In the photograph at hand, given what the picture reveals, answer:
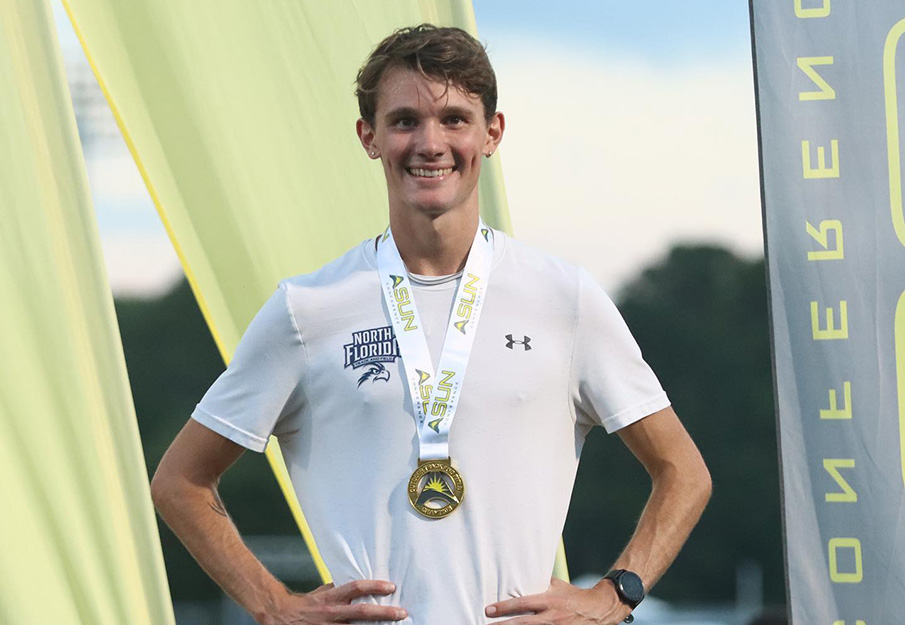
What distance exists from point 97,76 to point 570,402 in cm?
131

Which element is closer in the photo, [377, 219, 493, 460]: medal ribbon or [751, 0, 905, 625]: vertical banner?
[377, 219, 493, 460]: medal ribbon

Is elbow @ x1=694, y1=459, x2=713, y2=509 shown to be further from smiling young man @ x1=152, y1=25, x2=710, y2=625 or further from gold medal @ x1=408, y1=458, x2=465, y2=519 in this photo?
gold medal @ x1=408, y1=458, x2=465, y2=519

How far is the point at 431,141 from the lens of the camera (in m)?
1.82

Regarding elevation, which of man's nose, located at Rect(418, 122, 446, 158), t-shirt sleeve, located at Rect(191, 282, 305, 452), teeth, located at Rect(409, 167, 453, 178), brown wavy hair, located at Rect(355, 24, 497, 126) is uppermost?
brown wavy hair, located at Rect(355, 24, 497, 126)

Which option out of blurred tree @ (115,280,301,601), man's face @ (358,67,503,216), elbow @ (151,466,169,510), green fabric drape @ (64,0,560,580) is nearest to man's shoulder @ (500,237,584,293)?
man's face @ (358,67,503,216)

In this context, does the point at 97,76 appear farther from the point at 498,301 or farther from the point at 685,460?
the point at 685,460

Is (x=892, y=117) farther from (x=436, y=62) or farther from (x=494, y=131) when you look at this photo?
(x=436, y=62)

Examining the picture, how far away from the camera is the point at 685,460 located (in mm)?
1931

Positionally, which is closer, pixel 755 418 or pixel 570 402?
pixel 570 402

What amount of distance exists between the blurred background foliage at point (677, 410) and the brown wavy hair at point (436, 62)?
906 inches

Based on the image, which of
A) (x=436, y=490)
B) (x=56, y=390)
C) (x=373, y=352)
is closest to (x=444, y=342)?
(x=373, y=352)

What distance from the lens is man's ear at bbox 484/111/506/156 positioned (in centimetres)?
193

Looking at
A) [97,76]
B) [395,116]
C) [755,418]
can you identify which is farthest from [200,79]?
[755,418]

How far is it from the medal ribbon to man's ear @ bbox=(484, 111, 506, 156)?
129 mm
